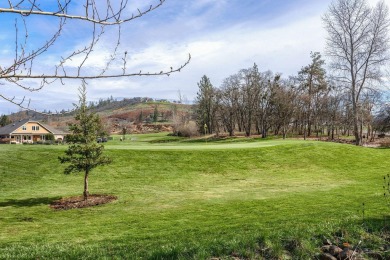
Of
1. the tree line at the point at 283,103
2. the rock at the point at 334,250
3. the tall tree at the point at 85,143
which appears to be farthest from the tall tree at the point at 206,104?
the rock at the point at 334,250

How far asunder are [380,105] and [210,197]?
91.2ft

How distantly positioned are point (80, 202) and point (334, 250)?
39.8 feet

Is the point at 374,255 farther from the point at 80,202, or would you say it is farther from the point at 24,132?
the point at 24,132

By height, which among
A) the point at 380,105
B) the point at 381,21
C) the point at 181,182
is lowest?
the point at 181,182

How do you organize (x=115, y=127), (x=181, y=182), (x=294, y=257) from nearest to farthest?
(x=294, y=257) < (x=181, y=182) < (x=115, y=127)

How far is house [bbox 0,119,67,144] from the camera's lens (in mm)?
69006

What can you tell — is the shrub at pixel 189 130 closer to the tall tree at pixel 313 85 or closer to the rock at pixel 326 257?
the tall tree at pixel 313 85

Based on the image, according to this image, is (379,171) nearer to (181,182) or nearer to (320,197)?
(320,197)

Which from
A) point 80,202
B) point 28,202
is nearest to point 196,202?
point 80,202

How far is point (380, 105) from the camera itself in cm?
3619

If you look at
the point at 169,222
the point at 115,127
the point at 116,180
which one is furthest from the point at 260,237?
the point at 115,127

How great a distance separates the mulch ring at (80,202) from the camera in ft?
49.8

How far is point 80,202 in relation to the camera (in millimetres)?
15766

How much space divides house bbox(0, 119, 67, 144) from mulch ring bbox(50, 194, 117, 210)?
55636mm
